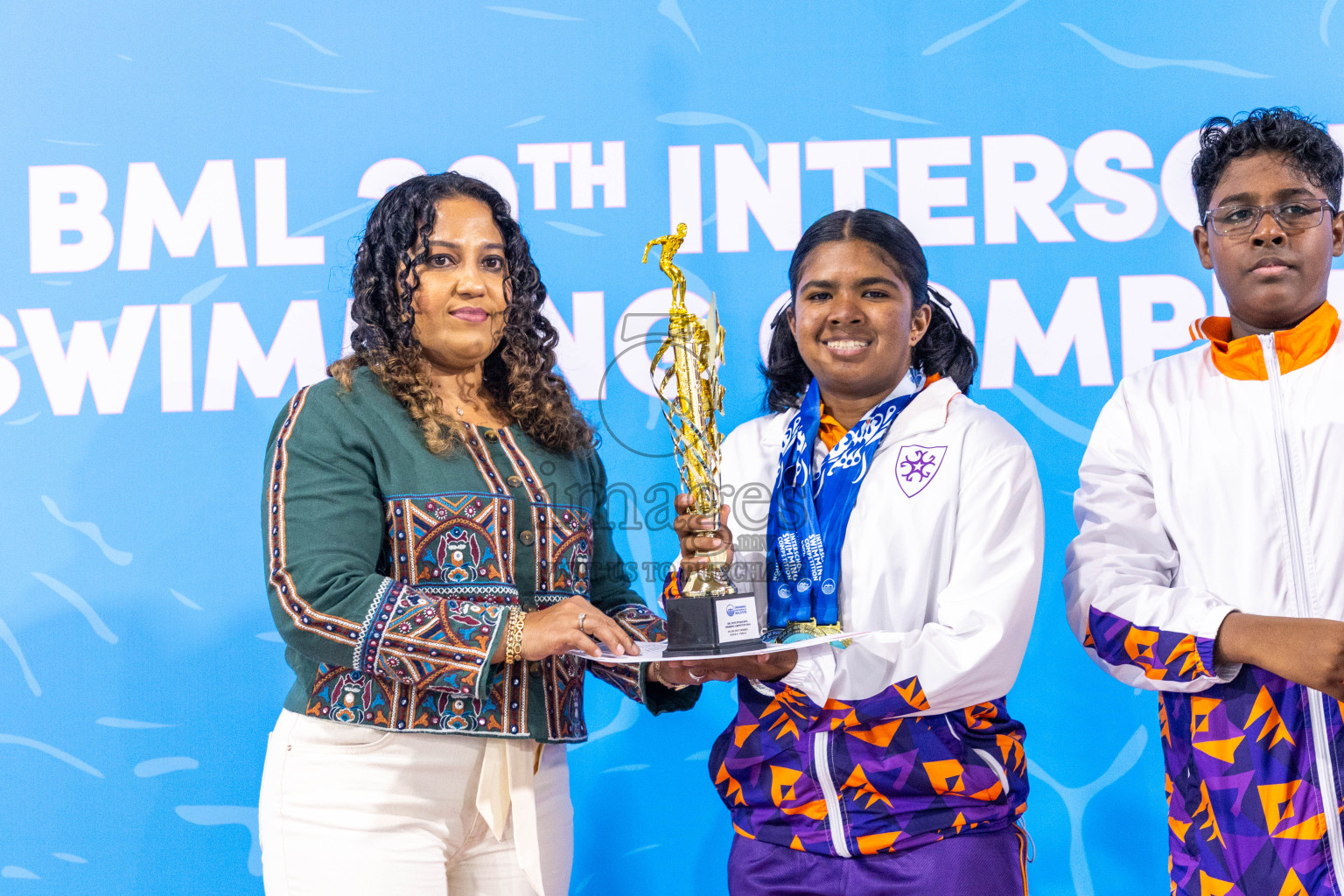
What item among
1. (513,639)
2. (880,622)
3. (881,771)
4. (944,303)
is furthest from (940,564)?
(513,639)

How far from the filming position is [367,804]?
1634 millimetres

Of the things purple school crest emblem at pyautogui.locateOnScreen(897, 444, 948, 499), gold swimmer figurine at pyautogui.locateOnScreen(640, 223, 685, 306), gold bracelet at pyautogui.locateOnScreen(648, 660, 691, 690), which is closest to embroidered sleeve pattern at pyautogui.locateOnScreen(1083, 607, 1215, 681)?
purple school crest emblem at pyautogui.locateOnScreen(897, 444, 948, 499)

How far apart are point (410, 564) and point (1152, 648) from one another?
1.14 meters

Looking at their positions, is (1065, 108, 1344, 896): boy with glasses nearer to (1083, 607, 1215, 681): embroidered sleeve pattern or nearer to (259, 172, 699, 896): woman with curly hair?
(1083, 607, 1215, 681): embroidered sleeve pattern

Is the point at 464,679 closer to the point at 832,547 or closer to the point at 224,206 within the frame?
the point at 832,547

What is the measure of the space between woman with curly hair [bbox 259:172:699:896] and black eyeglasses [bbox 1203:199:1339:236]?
1157mm

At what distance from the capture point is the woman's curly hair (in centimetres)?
176

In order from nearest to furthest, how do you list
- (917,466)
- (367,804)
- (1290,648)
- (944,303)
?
(1290,648) < (367,804) < (917,466) < (944,303)

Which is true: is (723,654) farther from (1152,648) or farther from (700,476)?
(1152,648)

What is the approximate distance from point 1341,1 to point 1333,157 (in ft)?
4.20

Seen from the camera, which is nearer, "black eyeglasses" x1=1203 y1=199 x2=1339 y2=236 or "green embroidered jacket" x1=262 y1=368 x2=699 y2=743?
"green embroidered jacket" x1=262 y1=368 x2=699 y2=743

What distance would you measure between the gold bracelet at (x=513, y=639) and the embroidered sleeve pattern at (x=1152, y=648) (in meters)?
0.91

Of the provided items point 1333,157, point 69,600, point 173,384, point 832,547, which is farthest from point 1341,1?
point 69,600

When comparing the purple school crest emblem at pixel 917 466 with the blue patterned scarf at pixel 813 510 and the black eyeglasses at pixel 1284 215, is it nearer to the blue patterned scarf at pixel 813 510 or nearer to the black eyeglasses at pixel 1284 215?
the blue patterned scarf at pixel 813 510
